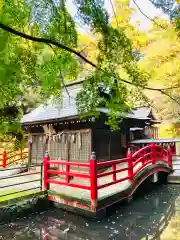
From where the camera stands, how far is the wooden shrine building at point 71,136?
1010 centimetres

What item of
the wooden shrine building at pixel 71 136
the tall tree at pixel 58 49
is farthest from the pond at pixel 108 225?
the tall tree at pixel 58 49

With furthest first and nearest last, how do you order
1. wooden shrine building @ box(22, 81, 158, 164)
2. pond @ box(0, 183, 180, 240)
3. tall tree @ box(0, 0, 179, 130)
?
wooden shrine building @ box(22, 81, 158, 164) < pond @ box(0, 183, 180, 240) < tall tree @ box(0, 0, 179, 130)

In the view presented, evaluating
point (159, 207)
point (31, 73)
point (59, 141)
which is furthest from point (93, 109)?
point (59, 141)

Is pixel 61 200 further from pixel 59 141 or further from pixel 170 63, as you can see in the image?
pixel 170 63

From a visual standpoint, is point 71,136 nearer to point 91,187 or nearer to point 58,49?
point 91,187

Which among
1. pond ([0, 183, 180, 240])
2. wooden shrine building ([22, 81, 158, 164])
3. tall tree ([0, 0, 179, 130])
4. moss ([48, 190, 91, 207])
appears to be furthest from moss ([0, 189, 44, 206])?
tall tree ([0, 0, 179, 130])

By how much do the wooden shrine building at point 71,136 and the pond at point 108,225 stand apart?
11.0ft

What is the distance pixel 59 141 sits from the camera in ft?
36.1

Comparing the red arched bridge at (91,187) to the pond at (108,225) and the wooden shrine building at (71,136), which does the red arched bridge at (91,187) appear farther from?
the wooden shrine building at (71,136)

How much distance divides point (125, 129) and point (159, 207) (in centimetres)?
554

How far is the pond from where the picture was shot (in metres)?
5.50

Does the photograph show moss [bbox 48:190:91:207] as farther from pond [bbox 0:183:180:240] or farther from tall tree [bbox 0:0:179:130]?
tall tree [bbox 0:0:179:130]

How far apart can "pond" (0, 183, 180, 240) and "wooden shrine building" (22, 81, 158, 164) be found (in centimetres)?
337

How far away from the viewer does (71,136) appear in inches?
415
